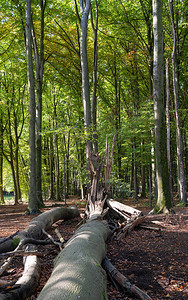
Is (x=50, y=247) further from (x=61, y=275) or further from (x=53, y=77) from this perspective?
(x=53, y=77)

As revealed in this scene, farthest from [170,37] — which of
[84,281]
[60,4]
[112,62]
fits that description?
[84,281]

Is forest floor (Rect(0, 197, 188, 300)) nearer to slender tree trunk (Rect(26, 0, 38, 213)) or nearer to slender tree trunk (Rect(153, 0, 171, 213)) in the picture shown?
slender tree trunk (Rect(153, 0, 171, 213))

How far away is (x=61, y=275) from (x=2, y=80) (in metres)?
20.2

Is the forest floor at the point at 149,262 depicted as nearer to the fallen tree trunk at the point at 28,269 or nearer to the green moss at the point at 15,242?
the fallen tree trunk at the point at 28,269

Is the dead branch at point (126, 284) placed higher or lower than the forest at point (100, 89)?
lower

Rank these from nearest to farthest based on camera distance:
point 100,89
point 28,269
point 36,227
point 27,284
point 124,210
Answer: point 27,284, point 28,269, point 36,227, point 124,210, point 100,89

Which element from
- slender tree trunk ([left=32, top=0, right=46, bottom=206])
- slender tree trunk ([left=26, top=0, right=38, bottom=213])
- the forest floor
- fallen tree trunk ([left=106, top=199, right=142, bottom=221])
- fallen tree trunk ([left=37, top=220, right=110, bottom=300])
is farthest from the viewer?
slender tree trunk ([left=32, top=0, right=46, bottom=206])

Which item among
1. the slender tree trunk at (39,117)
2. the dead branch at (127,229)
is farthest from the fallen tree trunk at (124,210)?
the slender tree trunk at (39,117)

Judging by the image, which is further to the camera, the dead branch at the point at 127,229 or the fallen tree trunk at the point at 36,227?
the dead branch at the point at 127,229

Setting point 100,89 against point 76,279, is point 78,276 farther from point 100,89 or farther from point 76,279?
point 100,89

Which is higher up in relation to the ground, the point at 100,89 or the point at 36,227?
the point at 100,89

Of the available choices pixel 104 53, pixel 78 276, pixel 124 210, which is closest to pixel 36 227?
pixel 124 210

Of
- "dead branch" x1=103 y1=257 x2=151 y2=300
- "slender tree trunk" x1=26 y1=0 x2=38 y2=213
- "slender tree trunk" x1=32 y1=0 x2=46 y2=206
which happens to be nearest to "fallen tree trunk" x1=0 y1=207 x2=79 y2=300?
"dead branch" x1=103 y1=257 x2=151 y2=300

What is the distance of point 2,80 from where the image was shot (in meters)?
19.3
